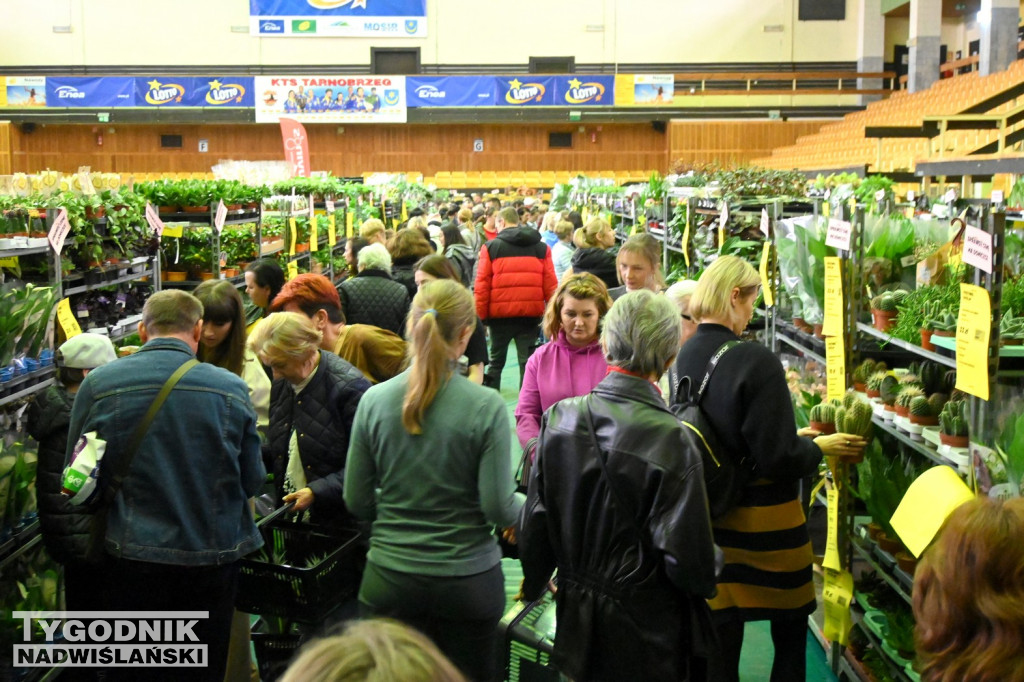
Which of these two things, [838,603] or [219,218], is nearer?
[838,603]

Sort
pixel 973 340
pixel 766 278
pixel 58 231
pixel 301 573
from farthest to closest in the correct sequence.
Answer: pixel 766 278, pixel 58 231, pixel 301 573, pixel 973 340

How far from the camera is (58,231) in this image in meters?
4.05

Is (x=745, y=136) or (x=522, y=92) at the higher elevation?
(x=522, y=92)

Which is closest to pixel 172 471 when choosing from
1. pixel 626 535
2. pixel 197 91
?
pixel 626 535

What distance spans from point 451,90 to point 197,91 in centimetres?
677

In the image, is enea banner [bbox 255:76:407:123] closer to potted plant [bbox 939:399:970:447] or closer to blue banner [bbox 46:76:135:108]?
blue banner [bbox 46:76:135:108]

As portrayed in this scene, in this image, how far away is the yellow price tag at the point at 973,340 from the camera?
2.49 m

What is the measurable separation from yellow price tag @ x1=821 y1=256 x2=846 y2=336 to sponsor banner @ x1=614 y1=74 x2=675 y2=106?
2401 centimetres

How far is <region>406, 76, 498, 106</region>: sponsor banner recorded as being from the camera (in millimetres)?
26781

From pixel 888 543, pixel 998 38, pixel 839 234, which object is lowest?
pixel 888 543

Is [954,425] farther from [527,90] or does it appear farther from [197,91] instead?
[197,91]

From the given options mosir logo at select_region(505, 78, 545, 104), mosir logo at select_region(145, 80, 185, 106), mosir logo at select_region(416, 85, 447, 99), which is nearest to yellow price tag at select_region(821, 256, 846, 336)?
mosir logo at select_region(505, 78, 545, 104)

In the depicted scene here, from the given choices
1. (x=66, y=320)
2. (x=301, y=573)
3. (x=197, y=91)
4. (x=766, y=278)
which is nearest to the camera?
(x=301, y=573)

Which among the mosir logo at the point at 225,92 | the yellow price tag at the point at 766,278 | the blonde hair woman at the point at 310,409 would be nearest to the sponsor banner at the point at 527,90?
the mosir logo at the point at 225,92
